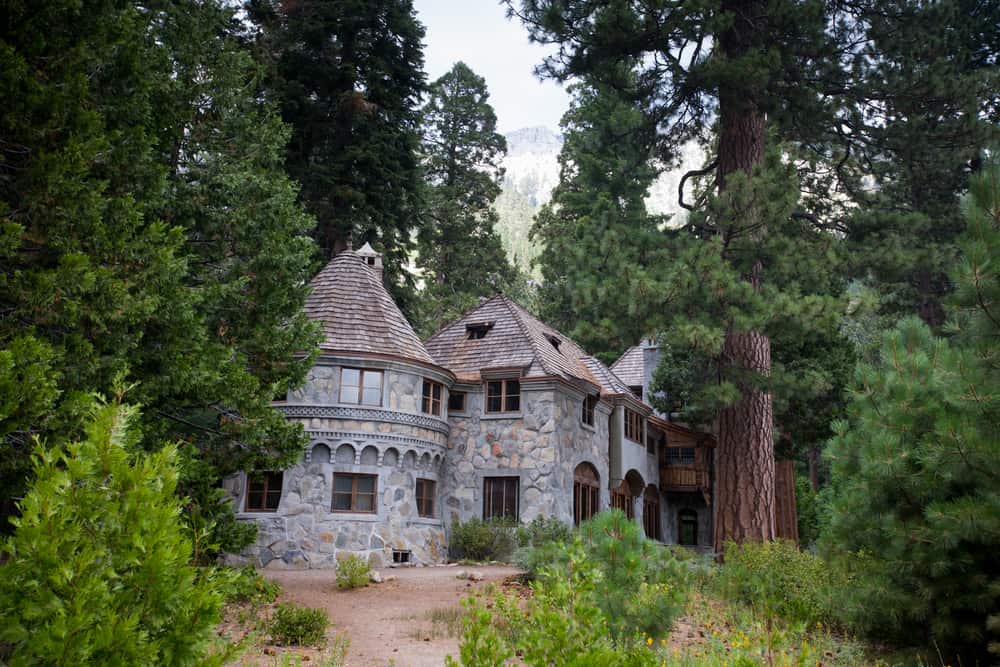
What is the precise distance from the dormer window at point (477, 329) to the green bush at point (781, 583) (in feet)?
45.0

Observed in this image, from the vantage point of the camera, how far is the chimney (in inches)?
1011

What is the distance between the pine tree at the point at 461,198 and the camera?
39688 millimetres


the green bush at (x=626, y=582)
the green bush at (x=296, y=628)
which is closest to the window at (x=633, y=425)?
the green bush at (x=296, y=628)

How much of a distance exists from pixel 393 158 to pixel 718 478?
17.7 meters

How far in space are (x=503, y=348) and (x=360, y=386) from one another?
5.39 m

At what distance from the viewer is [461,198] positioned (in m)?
41.5

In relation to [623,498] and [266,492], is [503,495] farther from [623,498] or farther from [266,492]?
[623,498]

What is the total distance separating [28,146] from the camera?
30.1 ft

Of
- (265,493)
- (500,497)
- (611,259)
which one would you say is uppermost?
(611,259)

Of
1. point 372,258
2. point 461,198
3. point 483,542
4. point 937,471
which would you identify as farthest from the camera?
point 461,198

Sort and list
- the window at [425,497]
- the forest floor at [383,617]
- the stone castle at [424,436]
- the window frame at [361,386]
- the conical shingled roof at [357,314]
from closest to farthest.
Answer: the forest floor at [383,617], the stone castle at [424,436], the window frame at [361,386], the conical shingled roof at [357,314], the window at [425,497]

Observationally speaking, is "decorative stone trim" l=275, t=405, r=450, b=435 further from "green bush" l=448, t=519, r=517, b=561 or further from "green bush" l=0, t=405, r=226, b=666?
"green bush" l=0, t=405, r=226, b=666

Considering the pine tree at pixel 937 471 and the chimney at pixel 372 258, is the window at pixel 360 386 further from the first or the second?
the pine tree at pixel 937 471

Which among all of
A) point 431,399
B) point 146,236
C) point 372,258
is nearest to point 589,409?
point 431,399
